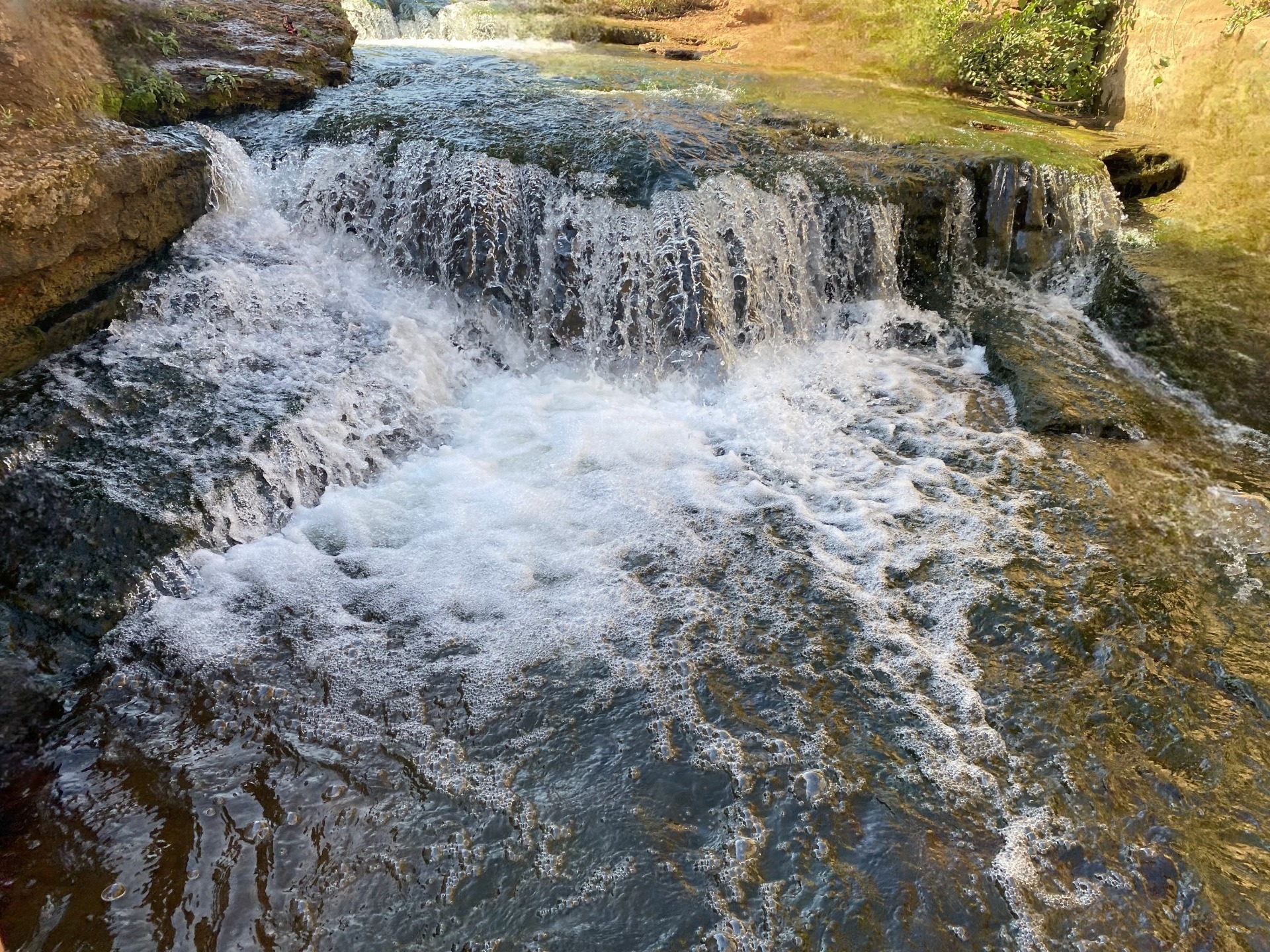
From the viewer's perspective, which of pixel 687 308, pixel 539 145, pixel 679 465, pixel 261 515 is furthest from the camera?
pixel 539 145

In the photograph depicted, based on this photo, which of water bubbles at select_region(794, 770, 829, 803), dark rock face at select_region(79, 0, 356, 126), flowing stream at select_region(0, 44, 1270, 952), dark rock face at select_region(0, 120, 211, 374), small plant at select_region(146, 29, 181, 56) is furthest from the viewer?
small plant at select_region(146, 29, 181, 56)

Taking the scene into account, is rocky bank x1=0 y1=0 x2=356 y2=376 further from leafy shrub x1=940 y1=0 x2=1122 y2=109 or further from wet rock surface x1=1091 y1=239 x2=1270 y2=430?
leafy shrub x1=940 y1=0 x2=1122 y2=109

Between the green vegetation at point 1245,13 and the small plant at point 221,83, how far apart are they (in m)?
8.54

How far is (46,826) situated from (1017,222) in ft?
23.4

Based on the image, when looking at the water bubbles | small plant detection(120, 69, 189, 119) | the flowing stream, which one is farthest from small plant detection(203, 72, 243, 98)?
the water bubbles

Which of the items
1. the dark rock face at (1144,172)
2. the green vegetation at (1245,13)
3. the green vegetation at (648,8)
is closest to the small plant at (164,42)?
the green vegetation at (648,8)

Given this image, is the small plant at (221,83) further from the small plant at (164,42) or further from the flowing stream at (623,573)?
the flowing stream at (623,573)

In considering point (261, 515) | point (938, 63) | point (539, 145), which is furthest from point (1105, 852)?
point (938, 63)

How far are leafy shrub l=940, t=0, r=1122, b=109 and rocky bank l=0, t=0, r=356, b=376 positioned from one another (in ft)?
23.8

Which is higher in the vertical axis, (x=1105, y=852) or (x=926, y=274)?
(x=926, y=274)

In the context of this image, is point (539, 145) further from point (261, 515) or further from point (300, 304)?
point (261, 515)

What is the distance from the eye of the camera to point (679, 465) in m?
4.46

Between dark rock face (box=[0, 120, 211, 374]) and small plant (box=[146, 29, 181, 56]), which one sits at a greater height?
small plant (box=[146, 29, 181, 56])

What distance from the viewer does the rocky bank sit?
407cm
